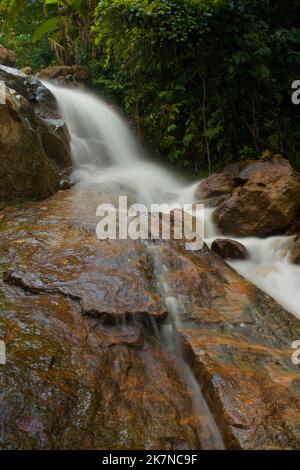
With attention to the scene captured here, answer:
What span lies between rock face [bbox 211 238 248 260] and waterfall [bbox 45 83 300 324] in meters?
0.11

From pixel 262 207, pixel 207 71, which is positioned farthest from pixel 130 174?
pixel 262 207

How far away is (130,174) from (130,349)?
5.13 m

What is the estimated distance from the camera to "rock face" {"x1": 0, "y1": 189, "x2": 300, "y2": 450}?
211cm

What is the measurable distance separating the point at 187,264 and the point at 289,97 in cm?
477

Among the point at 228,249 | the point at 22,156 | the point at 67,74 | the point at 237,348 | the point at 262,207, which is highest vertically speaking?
the point at 67,74

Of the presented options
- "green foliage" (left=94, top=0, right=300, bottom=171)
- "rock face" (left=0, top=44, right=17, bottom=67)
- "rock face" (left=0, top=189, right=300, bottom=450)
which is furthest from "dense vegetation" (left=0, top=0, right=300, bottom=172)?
"rock face" (left=0, top=189, right=300, bottom=450)

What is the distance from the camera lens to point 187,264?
3826 millimetres

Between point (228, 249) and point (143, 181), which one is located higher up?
point (143, 181)

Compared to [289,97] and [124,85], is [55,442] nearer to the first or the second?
[289,97]

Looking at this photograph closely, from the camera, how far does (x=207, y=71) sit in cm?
729

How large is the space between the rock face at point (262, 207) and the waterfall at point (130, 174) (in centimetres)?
17

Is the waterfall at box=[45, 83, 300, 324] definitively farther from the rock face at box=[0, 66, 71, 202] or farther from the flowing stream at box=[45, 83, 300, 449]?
the rock face at box=[0, 66, 71, 202]

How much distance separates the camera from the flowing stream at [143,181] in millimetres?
3262

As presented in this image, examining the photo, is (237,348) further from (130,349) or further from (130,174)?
(130,174)
